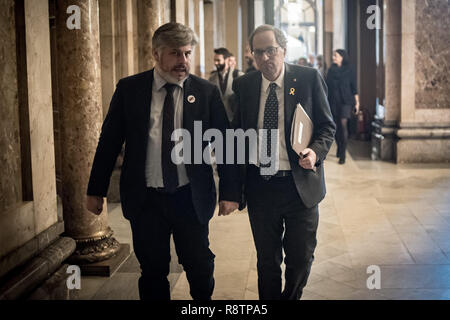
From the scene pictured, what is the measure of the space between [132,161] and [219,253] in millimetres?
2602

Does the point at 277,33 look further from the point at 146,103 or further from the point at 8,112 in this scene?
the point at 8,112

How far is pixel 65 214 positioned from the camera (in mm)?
5457

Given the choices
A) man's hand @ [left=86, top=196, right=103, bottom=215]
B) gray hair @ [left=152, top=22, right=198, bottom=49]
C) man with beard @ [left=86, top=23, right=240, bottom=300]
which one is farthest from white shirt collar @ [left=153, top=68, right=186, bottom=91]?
man's hand @ [left=86, top=196, right=103, bottom=215]

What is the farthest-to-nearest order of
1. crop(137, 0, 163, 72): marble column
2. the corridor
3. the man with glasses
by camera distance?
crop(137, 0, 163, 72): marble column < the corridor < the man with glasses

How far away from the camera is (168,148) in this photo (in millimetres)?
3486

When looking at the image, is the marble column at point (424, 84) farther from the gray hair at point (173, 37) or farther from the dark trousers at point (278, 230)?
the gray hair at point (173, 37)

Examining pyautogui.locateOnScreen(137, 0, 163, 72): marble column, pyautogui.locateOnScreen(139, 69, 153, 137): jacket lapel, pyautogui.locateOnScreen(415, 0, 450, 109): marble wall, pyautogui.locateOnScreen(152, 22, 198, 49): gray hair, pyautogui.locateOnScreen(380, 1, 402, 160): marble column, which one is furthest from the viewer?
pyautogui.locateOnScreen(380, 1, 402, 160): marble column

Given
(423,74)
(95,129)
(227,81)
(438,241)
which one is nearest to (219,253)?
(95,129)

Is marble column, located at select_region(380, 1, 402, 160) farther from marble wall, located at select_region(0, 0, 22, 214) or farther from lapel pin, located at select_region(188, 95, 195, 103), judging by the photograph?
marble wall, located at select_region(0, 0, 22, 214)

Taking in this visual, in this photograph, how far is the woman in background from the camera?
1179 cm

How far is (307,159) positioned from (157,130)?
0.79 metres

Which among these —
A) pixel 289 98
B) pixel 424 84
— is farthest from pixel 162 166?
pixel 424 84

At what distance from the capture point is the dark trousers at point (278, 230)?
3.88m

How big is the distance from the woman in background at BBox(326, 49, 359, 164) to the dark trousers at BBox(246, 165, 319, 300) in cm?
787
